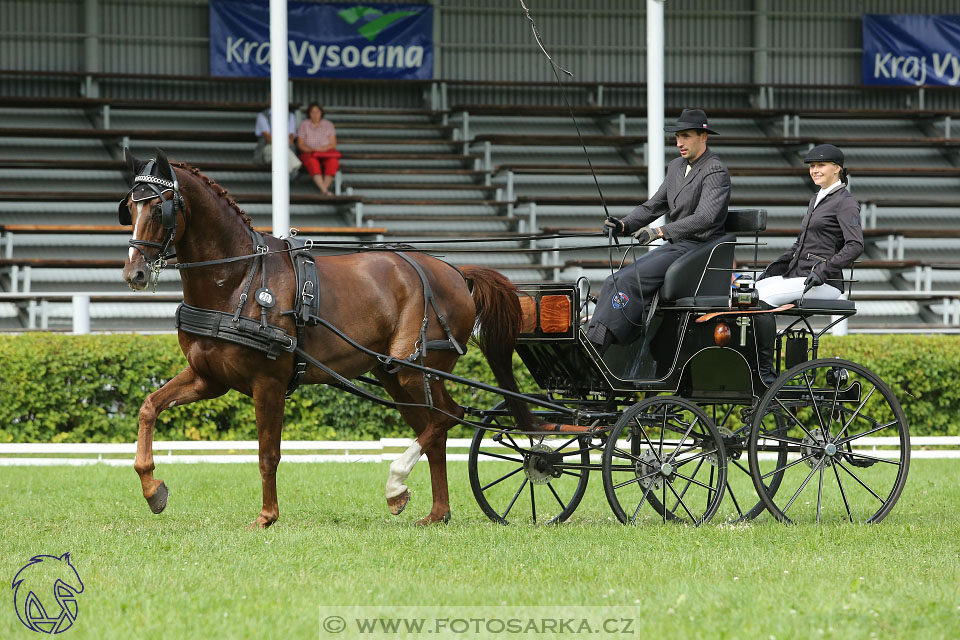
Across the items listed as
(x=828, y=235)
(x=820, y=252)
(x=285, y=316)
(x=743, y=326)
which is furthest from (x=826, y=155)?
(x=285, y=316)

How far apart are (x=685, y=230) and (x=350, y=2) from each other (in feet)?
48.1

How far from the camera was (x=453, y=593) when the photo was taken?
4711 millimetres

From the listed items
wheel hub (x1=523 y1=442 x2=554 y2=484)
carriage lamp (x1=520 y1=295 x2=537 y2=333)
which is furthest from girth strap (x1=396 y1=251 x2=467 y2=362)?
wheel hub (x1=523 y1=442 x2=554 y2=484)

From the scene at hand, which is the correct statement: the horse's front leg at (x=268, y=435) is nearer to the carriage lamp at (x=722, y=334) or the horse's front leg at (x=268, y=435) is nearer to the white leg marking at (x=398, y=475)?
the white leg marking at (x=398, y=475)

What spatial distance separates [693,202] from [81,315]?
7.06m

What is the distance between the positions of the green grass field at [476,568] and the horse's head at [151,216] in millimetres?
1426

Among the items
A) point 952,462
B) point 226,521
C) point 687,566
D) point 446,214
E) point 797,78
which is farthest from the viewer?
point 797,78

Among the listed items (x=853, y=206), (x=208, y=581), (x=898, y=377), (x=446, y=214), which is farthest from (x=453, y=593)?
(x=446, y=214)

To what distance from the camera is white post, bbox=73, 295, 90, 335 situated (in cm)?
1171

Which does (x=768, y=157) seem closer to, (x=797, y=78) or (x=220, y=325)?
(x=797, y=78)

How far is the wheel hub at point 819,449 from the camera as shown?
23.0 feet

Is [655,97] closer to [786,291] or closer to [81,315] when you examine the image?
[786,291]

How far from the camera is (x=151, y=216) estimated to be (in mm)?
6129

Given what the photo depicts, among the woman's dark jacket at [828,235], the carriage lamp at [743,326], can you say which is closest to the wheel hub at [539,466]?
the carriage lamp at [743,326]
